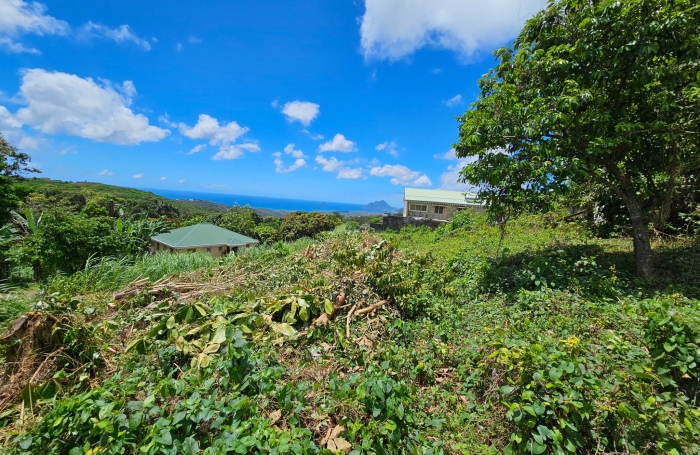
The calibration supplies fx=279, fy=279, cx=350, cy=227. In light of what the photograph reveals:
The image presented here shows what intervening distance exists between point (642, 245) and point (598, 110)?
87.2 inches

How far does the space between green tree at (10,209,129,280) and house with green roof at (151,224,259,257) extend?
7.37 metres

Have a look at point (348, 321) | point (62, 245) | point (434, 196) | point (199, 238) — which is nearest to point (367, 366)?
point (348, 321)

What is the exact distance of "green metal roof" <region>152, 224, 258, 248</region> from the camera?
53.7 ft

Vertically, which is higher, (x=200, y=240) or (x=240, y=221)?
(x=240, y=221)

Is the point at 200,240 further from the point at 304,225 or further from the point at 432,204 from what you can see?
the point at 432,204

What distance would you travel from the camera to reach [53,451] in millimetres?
1827

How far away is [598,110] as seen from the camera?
3.99 meters

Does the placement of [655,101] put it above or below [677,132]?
above

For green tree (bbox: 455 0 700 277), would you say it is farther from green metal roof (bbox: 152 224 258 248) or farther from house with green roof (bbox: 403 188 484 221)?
house with green roof (bbox: 403 188 484 221)

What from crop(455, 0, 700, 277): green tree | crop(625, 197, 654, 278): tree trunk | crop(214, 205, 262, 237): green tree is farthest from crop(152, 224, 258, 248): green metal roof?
crop(625, 197, 654, 278): tree trunk

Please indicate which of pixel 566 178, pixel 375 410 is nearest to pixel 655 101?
pixel 566 178

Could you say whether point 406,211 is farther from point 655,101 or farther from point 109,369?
point 109,369

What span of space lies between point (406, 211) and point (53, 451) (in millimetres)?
31099

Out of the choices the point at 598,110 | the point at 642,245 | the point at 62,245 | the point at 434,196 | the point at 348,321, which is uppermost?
the point at 434,196
